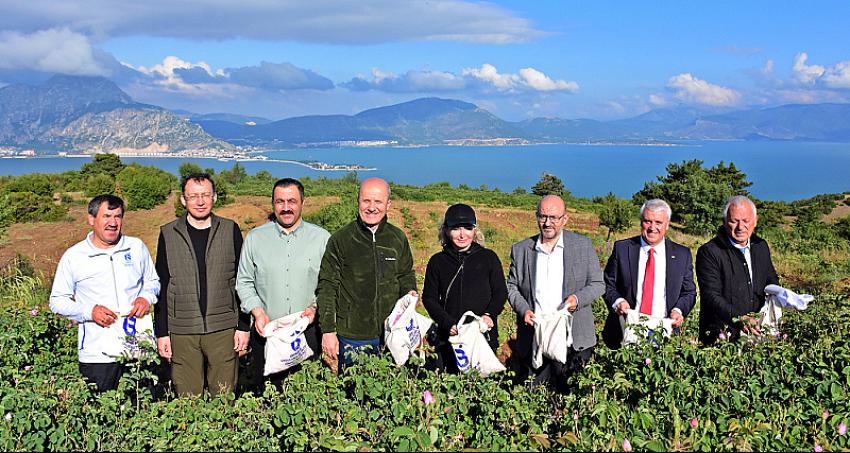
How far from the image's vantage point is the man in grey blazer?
384 centimetres

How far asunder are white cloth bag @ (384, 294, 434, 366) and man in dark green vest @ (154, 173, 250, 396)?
46.0 inches

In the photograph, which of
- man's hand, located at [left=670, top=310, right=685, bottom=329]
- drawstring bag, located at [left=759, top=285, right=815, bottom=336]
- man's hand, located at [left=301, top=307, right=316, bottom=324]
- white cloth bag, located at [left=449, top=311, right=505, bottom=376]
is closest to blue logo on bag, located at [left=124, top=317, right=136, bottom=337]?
man's hand, located at [left=301, top=307, right=316, bottom=324]

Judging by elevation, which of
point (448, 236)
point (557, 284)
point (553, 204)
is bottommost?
point (557, 284)

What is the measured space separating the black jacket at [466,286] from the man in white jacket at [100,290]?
1874mm

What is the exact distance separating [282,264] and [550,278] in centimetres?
184

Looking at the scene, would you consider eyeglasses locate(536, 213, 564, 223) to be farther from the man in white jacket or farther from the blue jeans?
the man in white jacket

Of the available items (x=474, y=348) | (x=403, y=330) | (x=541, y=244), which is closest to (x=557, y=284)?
(x=541, y=244)

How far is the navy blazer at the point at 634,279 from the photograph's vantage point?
12.8 ft

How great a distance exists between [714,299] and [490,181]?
10535 centimetres

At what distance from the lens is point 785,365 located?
3.13 m

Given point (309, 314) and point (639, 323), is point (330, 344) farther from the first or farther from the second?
point (639, 323)

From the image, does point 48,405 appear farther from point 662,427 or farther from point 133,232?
point 133,232

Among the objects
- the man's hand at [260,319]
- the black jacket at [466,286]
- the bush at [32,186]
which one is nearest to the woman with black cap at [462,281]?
the black jacket at [466,286]

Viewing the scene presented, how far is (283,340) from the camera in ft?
12.2
